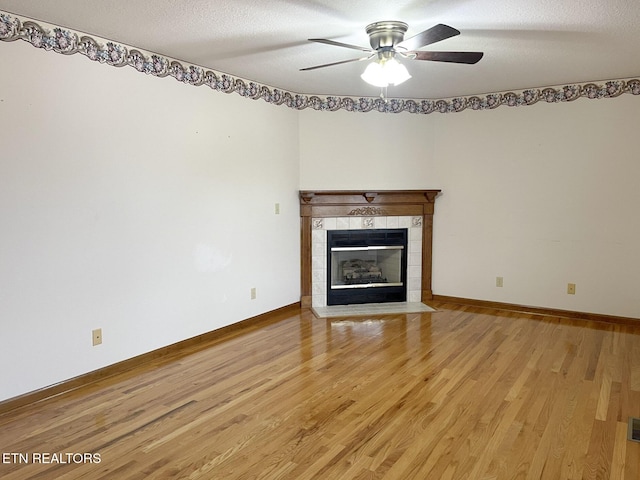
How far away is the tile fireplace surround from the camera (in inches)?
202

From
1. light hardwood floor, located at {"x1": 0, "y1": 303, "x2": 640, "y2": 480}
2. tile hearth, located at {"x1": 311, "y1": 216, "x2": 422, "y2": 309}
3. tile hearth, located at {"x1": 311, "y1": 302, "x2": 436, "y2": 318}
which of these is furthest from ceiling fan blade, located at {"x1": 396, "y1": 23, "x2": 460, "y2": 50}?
tile hearth, located at {"x1": 311, "y1": 302, "x2": 436, "y2": 318}

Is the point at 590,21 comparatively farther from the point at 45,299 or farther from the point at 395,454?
the point at 45,299

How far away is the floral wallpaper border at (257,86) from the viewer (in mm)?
2869

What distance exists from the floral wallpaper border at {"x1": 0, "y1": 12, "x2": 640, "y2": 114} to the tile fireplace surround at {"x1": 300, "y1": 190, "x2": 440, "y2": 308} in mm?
926

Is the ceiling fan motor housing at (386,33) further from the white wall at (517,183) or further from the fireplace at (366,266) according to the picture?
the fireplace at (366,266)

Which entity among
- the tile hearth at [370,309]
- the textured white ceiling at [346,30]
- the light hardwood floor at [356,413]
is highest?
the textured white ceiling at [346,30]

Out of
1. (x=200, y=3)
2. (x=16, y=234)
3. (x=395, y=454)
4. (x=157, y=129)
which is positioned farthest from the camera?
(x=157, y=129)

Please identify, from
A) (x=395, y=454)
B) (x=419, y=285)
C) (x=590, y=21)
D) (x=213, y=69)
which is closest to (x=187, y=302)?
(x=213, y=69)

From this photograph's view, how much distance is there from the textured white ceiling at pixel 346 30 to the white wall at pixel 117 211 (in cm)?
35

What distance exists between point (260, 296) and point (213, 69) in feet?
6.95

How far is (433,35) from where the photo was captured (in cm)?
251

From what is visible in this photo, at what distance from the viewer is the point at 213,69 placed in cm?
400

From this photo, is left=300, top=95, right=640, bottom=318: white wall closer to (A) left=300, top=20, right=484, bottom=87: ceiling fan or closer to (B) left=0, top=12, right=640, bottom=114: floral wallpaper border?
(B) left=0, top=12, right=640, bottom=114: floral wallpaper border

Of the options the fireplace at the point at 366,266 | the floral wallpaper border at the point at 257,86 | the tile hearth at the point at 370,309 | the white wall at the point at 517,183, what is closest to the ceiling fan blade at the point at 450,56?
the floral wallpaper border at the point at 257,86
